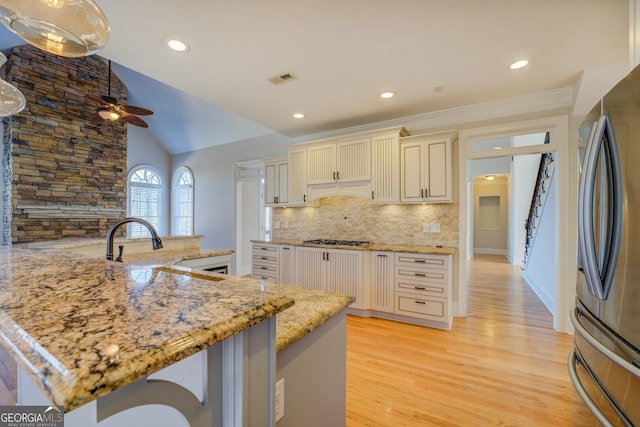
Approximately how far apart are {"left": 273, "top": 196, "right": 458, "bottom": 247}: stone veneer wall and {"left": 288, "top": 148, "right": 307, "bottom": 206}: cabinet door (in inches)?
14.6

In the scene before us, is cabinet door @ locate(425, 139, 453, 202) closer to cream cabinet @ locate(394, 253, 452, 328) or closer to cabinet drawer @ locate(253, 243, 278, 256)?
cream cabinet @ locate(394, 253, 452, 328)

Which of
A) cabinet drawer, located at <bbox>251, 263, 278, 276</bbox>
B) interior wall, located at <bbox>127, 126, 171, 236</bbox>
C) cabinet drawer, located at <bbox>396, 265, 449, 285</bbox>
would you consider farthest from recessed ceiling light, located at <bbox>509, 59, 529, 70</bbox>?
interior wall, located at <bbox>127, 126, 171, 236</bbox>

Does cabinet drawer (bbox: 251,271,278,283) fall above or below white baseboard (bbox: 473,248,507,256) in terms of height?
above

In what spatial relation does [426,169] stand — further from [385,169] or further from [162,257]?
[162,257]

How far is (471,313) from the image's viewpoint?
12.0 ft

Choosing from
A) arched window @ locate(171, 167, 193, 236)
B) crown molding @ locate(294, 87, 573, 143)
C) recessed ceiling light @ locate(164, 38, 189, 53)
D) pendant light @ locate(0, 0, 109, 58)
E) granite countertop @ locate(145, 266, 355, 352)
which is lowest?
granite countertop @ locate(145, 266, 355, 352)

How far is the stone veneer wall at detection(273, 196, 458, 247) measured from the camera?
12.0ft

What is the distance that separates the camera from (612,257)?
1194 mm

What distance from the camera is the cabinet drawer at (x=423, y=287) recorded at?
3.15 meters

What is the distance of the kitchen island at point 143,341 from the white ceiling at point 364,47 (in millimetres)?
1930

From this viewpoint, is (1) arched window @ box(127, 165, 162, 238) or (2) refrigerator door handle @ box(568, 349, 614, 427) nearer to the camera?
(2) refrigerator door handle @ box(568, 349, 614, 427)

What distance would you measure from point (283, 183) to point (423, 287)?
2.65 m

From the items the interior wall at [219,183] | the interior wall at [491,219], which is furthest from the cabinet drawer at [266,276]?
the interior wall at [491,219]

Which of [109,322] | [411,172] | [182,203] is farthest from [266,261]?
[182,203]
